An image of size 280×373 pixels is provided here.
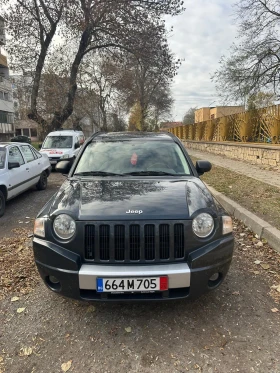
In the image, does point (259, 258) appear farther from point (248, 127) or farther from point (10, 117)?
point (10, 117)

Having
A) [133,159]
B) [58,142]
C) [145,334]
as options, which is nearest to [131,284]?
[145,334]

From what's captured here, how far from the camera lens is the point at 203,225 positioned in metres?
2.54

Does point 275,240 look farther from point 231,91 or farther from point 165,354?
point 231,91

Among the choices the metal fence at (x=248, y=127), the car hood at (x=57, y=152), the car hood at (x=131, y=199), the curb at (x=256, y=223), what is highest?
the metal fence at (x=248, y=127)

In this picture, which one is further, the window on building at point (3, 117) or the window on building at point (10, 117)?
the window on building at point (10, 117)

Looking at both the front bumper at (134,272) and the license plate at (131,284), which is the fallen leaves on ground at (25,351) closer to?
the front bumper at (134,272)

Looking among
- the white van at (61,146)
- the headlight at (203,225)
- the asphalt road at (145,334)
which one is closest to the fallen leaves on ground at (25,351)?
the asphalt road at (145,334)

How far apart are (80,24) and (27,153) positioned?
11.6m

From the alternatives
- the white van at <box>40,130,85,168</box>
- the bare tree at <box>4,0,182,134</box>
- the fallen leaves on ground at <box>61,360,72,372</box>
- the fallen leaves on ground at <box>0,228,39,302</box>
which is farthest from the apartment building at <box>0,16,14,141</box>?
the fallen leaves on ground at <box>61,360,72,372</box>

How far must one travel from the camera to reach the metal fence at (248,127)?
40.5ft

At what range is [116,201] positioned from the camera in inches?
107

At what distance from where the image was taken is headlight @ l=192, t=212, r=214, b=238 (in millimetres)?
2498

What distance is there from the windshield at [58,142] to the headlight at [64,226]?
11.4 metres

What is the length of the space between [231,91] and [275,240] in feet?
56.8
